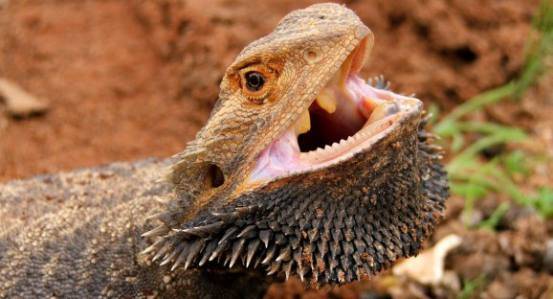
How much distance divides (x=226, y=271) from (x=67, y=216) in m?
0.76

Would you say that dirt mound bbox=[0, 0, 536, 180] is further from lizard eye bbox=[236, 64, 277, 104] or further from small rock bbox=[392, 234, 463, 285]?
lizard eye bbox=[236, 64, 277, 104]

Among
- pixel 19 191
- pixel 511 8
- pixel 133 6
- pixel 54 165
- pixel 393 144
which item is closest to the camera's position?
pixel 393 144

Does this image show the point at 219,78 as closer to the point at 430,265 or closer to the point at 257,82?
the point at 430,265

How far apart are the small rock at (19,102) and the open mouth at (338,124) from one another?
9.91 ft

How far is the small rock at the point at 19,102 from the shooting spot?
5.05 meters

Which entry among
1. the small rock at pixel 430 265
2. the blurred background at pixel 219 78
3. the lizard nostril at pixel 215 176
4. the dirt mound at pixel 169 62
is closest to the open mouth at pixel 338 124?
the lizard nostril at pixel 215 176

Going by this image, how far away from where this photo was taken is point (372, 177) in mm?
2346

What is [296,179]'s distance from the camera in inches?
91.2

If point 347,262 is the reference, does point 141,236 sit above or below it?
above

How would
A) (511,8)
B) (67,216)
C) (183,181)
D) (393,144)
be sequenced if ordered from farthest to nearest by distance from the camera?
1. (511,8)
2. (67,216)
3. (183,181)
4. (393,144)

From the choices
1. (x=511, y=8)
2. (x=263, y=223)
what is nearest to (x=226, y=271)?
(x=263, y=223)

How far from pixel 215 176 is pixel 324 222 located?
414mm

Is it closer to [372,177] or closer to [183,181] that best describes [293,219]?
[372,177]

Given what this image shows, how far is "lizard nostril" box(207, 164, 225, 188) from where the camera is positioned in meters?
2.48
